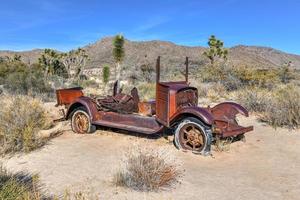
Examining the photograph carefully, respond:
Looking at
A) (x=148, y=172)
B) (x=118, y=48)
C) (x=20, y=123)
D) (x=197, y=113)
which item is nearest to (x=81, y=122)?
(x=20, y=123)

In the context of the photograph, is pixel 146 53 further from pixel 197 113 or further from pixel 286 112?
pixel 197 113

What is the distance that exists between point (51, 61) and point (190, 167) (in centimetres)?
3568

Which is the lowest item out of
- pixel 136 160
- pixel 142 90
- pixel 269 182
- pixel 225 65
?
pixel 269 182

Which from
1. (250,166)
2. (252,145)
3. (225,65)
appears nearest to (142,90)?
(225,65)

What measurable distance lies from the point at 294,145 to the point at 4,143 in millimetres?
6464

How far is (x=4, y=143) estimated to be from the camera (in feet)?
28.6

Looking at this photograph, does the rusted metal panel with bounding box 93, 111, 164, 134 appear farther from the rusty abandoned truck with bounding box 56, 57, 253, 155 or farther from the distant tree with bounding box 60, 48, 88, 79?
the distant tree with bounding box 60, 48, 88, 79

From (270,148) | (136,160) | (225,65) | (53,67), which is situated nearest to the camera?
(136,160)

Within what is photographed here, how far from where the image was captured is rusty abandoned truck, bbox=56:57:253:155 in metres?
8.86

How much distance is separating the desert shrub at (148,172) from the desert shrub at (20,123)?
9.56ft

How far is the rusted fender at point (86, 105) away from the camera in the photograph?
10648mm

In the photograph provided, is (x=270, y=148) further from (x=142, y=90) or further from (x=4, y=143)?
(x=142, y=90)

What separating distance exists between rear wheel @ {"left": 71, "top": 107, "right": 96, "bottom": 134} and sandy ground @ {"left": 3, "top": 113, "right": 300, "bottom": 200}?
0.90ft

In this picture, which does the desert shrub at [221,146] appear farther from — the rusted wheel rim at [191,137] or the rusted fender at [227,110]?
the rusted fender at [227,110]
